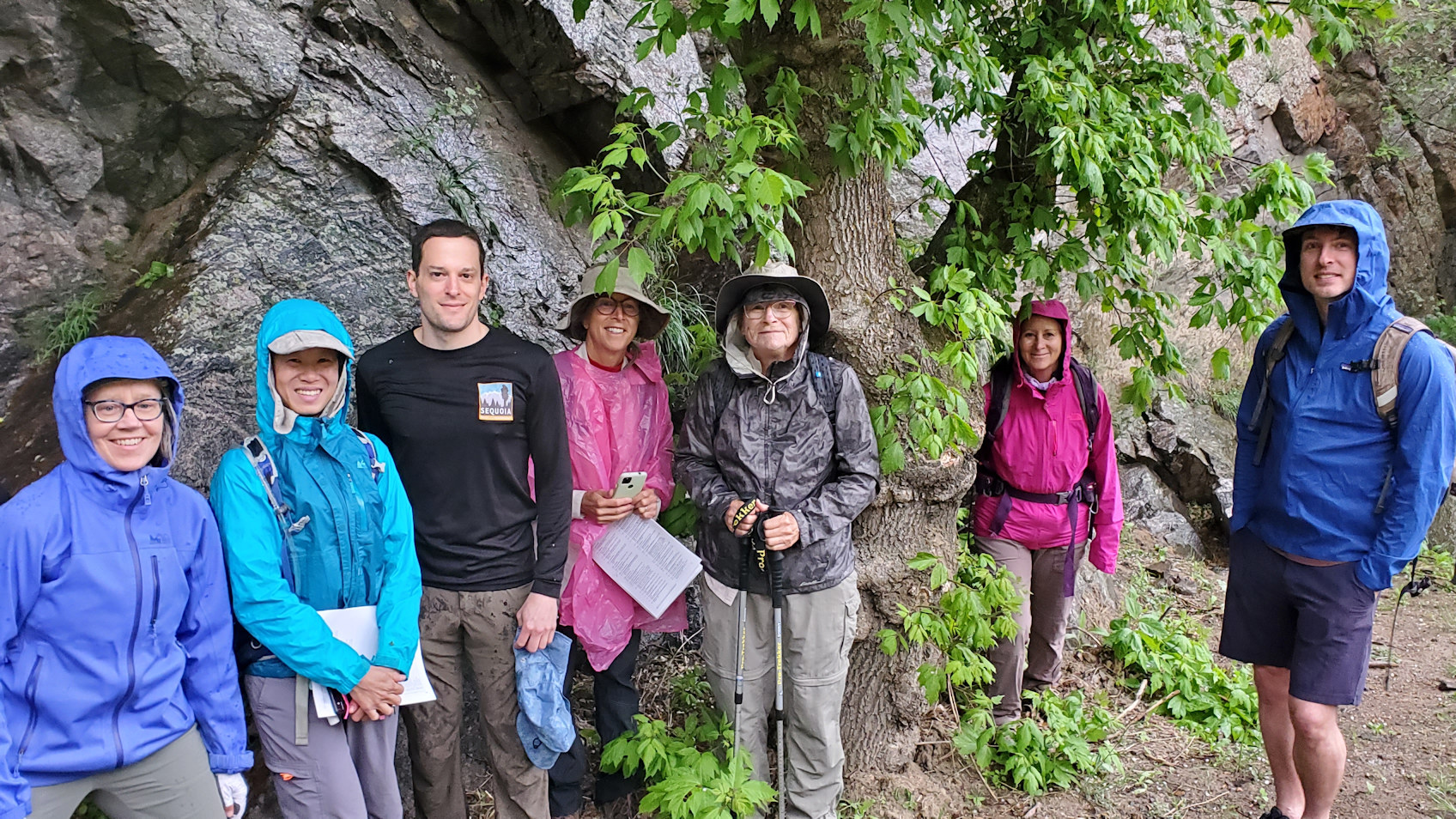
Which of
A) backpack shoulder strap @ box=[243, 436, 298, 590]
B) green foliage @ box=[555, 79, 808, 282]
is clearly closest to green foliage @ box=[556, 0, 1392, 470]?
green foliage @ box=[555, 79, 808, 282]

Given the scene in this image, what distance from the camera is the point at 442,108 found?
211 inches

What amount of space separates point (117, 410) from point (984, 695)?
164 inches

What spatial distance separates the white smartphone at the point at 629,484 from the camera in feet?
11.9

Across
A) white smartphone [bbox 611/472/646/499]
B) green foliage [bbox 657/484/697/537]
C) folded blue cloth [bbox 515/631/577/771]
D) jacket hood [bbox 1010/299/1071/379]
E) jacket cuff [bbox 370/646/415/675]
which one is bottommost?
folded blue cloth [bbox 515/631/577/771]

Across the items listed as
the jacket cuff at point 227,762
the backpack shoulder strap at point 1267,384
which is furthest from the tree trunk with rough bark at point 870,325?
the jacket cuff at point 227,762

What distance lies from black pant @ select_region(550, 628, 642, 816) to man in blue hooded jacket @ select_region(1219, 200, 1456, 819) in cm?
284

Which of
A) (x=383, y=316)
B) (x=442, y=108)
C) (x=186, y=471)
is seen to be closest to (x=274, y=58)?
(x=442, y=108)

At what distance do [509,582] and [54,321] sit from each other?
2.95m

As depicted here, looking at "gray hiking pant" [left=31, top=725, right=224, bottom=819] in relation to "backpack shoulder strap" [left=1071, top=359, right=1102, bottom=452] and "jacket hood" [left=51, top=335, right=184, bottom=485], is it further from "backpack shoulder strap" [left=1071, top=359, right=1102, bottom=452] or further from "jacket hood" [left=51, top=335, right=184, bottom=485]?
"backpack shoulder strap" [left=1071, top=359, right=1102, bottom=452]

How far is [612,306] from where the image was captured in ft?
12.1

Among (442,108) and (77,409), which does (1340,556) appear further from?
(442,108)

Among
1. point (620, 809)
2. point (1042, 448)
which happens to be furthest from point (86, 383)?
point (1042, 448)

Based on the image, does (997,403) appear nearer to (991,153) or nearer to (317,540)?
(991,153)

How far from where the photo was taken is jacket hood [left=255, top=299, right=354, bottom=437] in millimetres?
2832
